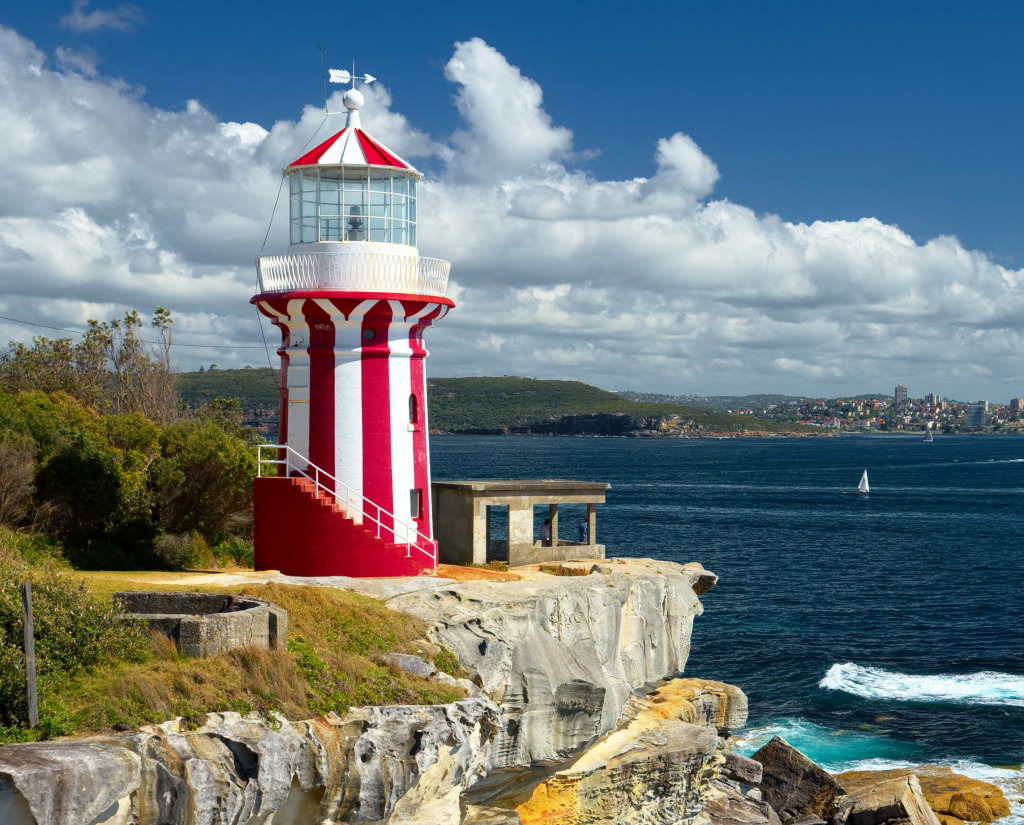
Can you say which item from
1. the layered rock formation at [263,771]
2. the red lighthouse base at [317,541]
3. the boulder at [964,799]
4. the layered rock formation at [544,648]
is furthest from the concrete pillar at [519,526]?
the boulder at [964,799]

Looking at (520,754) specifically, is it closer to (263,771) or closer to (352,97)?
(263,771)

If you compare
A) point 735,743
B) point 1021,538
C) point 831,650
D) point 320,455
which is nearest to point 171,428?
point 320,455

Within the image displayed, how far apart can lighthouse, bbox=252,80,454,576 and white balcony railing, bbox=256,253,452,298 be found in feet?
0.06

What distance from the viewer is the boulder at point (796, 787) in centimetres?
2518

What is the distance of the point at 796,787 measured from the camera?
25.6 metres

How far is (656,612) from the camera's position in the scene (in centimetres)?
2172

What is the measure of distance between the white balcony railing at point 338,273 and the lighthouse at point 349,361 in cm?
2

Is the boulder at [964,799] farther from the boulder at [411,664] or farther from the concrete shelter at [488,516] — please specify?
the boulder at [411,664]

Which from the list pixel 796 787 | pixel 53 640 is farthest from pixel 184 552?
pixel 796 787

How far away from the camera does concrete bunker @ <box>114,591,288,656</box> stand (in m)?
12.9

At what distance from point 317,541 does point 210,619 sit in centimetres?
620

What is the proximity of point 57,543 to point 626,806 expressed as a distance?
1159 centimetres

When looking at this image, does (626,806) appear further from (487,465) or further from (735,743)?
(487,465)

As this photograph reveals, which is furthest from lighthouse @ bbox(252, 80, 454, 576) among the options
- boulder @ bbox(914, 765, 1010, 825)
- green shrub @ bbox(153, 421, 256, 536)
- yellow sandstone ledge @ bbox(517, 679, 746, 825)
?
boulder @ bbox(914, 765, 1010, 825)
